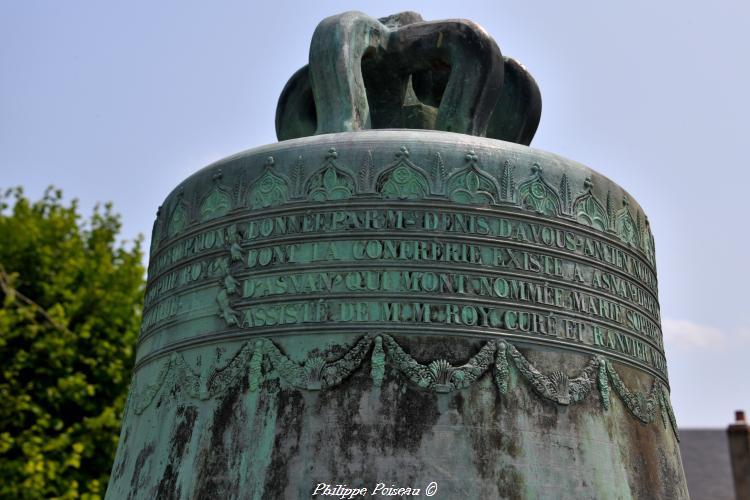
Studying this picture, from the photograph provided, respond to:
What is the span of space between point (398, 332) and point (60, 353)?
13022 millimetres

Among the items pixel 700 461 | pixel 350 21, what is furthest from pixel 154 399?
pixel 700 461

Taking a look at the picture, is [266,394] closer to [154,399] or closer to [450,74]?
[154,399]

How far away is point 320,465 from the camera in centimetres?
486

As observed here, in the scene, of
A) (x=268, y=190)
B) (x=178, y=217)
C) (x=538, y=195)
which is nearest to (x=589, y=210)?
(x=538, y=195)

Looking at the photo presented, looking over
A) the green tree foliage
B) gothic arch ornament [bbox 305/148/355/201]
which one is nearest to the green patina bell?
gothic arch ornament [bbox 305/148/355/201]

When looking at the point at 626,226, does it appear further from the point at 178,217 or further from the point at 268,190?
the point at 178,217

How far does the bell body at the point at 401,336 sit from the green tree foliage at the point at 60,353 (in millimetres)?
10944

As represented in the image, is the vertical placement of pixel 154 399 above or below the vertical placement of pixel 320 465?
above

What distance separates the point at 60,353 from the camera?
16.8m

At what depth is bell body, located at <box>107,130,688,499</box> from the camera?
16.2 feet

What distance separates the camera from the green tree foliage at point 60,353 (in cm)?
1605

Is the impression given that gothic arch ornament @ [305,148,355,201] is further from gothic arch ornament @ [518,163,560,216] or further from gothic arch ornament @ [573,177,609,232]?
gothic arch ornament @ [573,177,609,232]

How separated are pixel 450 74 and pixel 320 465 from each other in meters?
2.96

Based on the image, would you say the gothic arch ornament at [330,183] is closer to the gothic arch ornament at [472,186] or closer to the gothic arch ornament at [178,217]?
the gothic arch ornament at [472,186]
